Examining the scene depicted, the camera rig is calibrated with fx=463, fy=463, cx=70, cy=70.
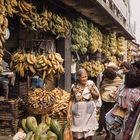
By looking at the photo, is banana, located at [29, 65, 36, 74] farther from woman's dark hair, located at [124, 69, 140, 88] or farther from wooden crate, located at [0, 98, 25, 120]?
woman's dark hair, located at [124, 69, 140, 88]

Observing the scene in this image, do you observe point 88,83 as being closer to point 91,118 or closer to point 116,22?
point 91,118

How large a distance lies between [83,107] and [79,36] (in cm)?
431

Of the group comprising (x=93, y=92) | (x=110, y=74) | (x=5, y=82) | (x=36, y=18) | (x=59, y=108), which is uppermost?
(x=36, y=18)

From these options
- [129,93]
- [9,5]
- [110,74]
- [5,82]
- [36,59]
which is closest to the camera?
[129,93]

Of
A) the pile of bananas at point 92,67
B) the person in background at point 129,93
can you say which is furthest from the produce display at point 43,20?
the pile of bananas at point 92,67

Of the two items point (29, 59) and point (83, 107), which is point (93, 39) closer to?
point (29, 59)

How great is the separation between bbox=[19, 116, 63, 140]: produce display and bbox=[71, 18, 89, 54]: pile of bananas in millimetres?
3311

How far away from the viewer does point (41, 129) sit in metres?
7.95

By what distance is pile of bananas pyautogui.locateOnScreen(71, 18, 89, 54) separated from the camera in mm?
11273

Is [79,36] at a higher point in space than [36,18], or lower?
lower

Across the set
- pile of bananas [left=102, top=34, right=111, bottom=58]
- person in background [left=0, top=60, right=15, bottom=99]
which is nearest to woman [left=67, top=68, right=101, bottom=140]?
person in background [left=0, top=60, right=15, bottom=99]

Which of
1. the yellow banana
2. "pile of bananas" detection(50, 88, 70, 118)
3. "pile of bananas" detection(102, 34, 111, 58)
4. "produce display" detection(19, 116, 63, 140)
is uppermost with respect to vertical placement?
"pile of bananas" detection(102, 34, 111, 58)

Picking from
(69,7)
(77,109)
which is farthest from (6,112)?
(69,7)

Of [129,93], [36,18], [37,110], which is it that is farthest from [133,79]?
[36,18]
